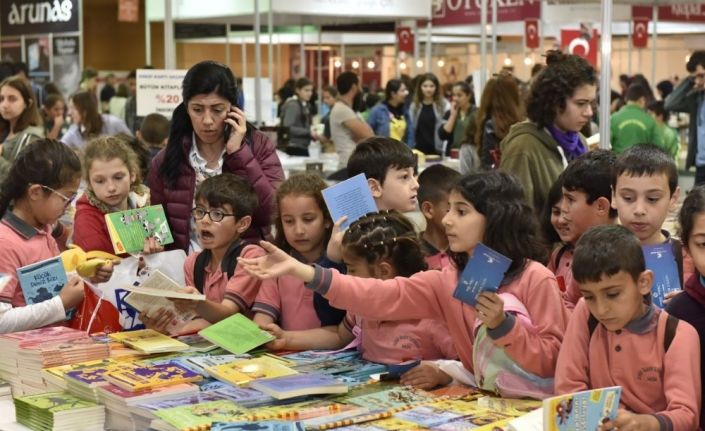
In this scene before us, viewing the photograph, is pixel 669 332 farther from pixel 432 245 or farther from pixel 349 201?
pixel 432 245

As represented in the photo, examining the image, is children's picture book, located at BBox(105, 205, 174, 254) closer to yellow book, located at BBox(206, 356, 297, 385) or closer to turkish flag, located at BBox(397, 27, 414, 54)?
yellow book, located at BBox(206, 356, 297, 385)

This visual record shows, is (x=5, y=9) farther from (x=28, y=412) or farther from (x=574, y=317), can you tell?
(x=574, y=317)

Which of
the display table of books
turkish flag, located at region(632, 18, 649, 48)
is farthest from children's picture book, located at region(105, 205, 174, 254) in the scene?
turkish flag, located at region(632, 18, 649, 48)

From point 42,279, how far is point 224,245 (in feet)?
2.13

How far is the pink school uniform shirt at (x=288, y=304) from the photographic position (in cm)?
372

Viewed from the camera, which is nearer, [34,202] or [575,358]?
[575,358]

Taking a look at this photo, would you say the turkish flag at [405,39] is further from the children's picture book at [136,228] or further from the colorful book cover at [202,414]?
the colorful book cover at [202,414]

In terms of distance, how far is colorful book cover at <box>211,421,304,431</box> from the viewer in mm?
2627

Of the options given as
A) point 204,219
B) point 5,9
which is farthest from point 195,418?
point 5,9

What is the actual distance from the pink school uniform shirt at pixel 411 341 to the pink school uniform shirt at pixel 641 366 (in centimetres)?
66

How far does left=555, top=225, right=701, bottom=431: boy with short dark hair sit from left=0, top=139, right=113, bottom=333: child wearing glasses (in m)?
1.95

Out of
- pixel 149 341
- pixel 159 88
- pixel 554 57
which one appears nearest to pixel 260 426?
pixel 149 341

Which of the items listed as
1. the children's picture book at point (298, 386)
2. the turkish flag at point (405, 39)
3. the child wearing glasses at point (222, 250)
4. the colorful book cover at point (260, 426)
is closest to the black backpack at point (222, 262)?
the child wearing glasses at point (222, 250)

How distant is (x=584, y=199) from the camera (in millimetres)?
3527
